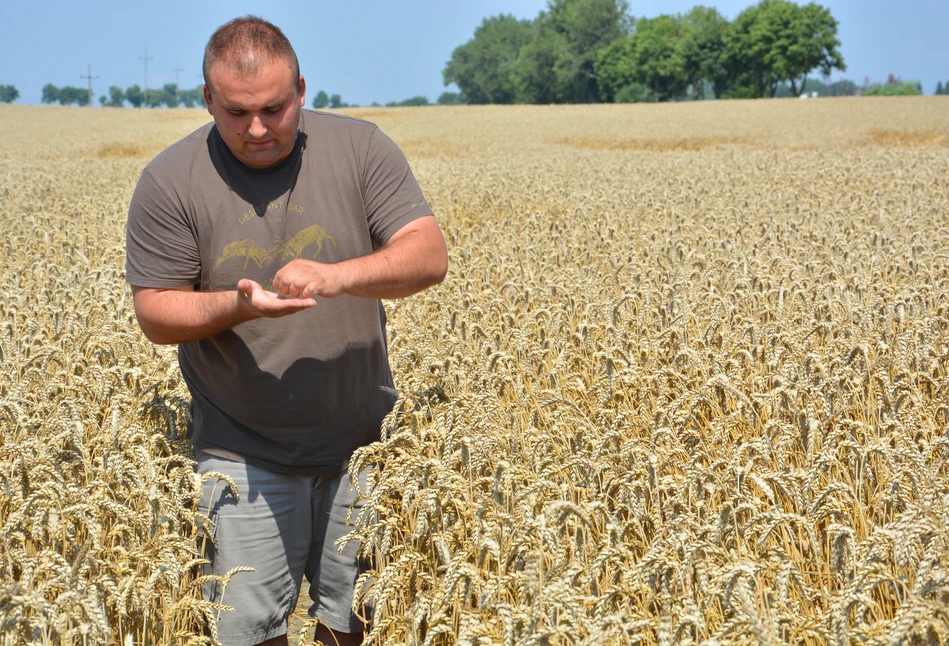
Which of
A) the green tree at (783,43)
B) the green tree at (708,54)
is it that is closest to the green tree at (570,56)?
the green tree at (708,54)

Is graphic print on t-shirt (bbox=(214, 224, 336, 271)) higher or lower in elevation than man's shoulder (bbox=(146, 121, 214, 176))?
lower

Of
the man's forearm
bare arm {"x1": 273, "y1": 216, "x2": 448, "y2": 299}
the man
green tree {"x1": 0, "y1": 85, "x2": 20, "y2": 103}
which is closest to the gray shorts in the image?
the man

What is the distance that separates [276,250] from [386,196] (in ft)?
1.25

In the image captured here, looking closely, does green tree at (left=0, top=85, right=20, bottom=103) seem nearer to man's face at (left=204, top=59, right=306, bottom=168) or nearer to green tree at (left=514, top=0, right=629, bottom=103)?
green tree at (left=514, top=0, right=629, bottom=103)

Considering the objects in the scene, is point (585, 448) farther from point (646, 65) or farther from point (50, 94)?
point (50, 94)

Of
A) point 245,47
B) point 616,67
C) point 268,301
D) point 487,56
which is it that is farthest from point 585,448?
point 487,56

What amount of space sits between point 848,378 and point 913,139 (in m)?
31.3

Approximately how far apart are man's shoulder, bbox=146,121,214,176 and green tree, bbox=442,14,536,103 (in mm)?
124995

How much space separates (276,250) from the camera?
9.17 ft

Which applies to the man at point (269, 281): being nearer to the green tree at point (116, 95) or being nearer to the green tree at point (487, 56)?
the green tree at point (487, 56)

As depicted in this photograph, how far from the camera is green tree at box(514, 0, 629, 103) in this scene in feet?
327

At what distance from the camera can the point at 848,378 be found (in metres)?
3.81

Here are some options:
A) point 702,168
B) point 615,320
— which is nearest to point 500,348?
point 615,320

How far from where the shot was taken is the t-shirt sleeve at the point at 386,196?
9.38 feet
